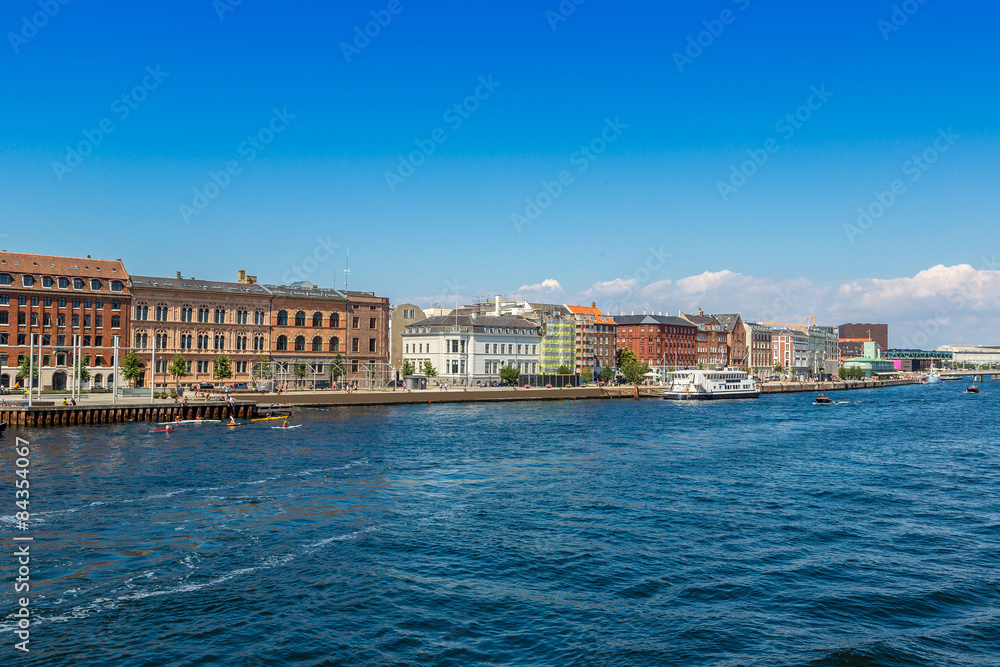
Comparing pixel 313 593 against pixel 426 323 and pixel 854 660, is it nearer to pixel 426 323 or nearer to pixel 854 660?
pixel 854 660

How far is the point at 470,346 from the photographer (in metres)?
152

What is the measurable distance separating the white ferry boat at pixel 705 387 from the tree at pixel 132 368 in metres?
93.8

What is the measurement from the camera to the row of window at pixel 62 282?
339ft

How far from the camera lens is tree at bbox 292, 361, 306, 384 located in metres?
121

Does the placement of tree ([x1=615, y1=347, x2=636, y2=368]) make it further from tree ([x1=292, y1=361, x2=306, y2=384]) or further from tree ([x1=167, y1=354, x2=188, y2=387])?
tree ([x1=167, y1=354, x2=188, y2=387])

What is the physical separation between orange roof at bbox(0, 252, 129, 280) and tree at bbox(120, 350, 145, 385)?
13732 mm

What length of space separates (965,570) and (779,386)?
580ft

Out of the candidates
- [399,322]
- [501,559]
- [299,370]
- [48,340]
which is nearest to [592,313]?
[399,322]

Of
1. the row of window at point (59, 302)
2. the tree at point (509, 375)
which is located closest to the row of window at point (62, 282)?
the row of window at point (59, 302)

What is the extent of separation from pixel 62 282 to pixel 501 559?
102m

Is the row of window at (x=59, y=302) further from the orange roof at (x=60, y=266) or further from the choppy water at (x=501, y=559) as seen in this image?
the choppy water at (x=501, y=559)

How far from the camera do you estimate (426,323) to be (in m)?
157

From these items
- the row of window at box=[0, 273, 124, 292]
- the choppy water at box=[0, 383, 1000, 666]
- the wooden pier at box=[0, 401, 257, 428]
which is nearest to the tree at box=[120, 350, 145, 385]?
the row of window at box=[0, 273, 124, 292]

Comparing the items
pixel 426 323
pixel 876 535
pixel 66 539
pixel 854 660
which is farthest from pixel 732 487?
pixel 426 323
